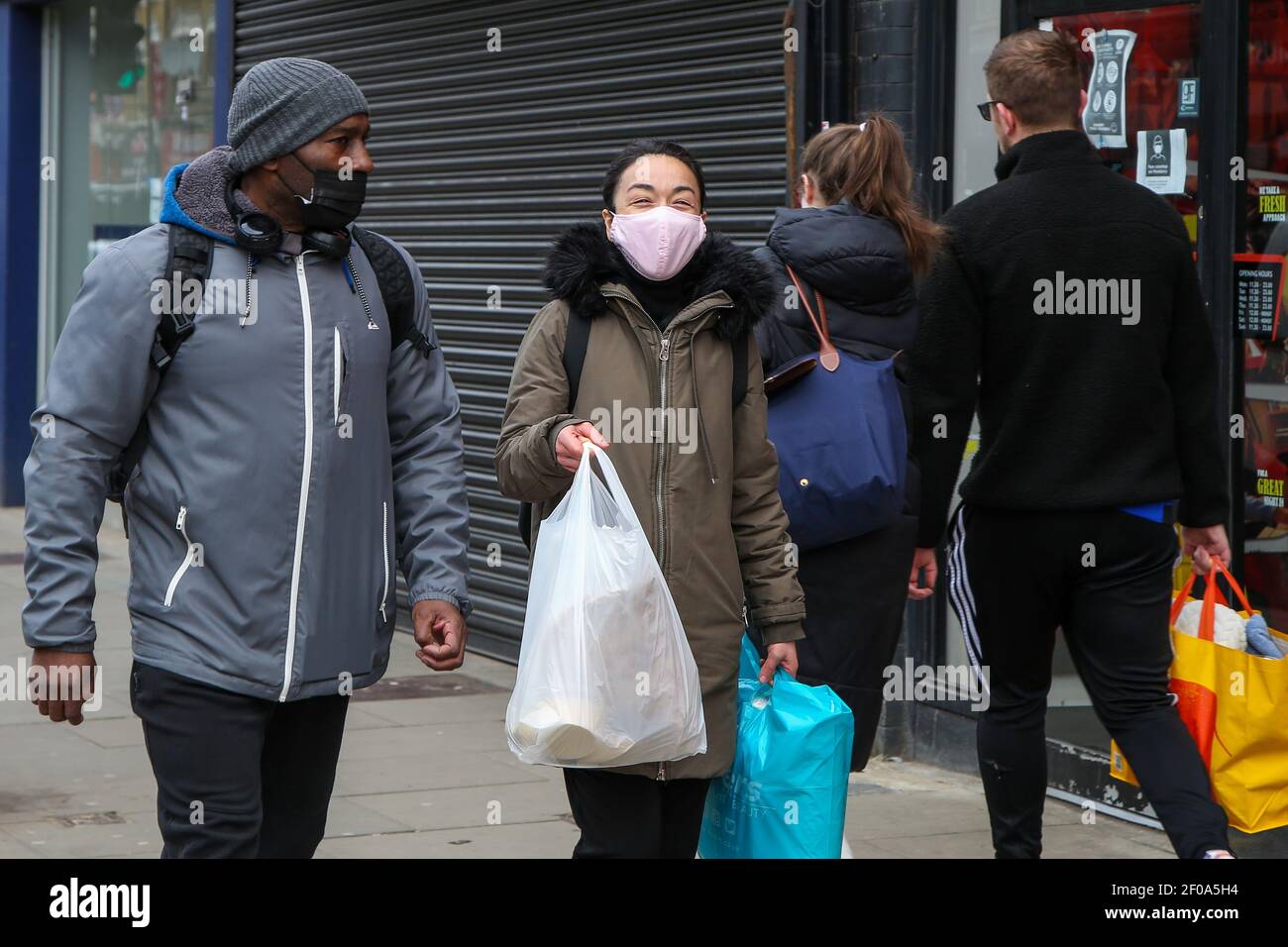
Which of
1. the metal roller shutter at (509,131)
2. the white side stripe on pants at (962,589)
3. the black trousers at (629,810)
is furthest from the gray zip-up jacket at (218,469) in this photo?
the metal roller shutter at (509,131)

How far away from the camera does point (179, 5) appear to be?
1266 centimetres

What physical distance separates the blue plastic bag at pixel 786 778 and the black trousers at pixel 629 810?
10cm

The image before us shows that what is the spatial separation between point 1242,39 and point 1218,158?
1.20 ft

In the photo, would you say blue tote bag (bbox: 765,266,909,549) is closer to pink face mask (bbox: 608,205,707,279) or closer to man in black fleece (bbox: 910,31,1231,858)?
man in black fleece (bbox: 910,31,1231,858)

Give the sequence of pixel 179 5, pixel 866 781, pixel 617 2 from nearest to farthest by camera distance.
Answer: pixel 866 781 < pixel 617 2 < pixel 179 5

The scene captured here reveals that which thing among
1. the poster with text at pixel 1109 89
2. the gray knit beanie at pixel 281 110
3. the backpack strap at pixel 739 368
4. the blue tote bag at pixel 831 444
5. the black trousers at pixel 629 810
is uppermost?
the poster with text at pixel 1109 89

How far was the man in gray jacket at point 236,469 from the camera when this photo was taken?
3363 mm

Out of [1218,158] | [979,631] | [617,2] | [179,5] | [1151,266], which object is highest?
[179,5]

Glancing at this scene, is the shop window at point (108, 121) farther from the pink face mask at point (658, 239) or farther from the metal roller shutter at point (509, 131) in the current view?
the pink face mask at point (658, 239)

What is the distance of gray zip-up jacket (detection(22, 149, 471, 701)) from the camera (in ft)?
11.0

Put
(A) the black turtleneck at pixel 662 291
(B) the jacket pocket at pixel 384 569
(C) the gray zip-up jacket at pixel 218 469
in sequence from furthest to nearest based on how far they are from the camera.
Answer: (A) the black turtleneck at pixel 662 291 < (B) the jacket pocket at pixel 384 569 < (C) the gray zip-up jacket at pixel 218 469
